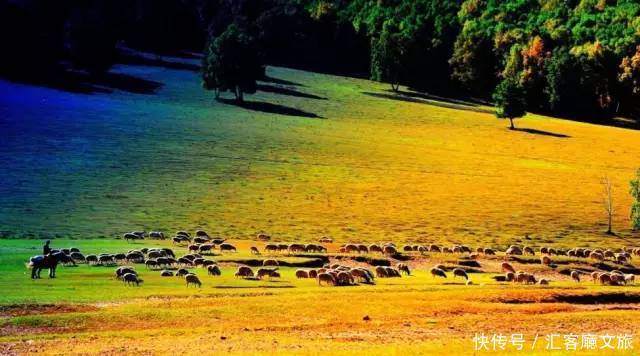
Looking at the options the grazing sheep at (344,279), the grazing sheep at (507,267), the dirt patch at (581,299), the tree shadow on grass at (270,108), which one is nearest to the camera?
the dirt patch at (581,299)

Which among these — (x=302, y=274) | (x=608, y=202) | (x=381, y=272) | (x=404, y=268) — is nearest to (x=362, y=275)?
(x=381, y=272)

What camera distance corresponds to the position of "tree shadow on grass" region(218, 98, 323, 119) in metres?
121

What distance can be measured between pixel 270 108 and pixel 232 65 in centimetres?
817

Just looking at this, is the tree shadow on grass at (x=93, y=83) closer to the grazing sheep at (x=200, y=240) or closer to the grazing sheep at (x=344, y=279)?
the grazing sheep at (x=200, y=240)

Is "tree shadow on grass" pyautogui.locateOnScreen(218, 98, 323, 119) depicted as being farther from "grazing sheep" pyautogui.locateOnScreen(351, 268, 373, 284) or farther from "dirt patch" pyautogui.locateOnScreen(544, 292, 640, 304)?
"dirt patch" pyautogui.locateOnScreen(544, 292, 640, 304)

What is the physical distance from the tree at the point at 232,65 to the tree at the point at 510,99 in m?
35.5

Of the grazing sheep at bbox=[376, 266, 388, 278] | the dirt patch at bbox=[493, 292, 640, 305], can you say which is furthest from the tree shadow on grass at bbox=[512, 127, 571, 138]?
the dirt patch at bbox=[493, 292, 640, 305]

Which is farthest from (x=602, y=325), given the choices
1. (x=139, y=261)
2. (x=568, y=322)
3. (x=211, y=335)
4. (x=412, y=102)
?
(x=412, y=102)

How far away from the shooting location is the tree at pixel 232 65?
124 meters

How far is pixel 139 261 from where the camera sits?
1786 inches

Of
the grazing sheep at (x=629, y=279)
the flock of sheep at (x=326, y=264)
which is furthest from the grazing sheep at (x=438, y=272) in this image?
the grazing sheep at (x=629, y=279)

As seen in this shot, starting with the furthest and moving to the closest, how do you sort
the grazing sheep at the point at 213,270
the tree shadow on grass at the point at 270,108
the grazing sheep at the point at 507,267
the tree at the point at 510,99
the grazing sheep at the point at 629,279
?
the tree at the point at 510,99
the tree shadow on grass at the point at 270,108
the grazing sheep at the point at 507,267
the grazing sheep at the point at 629,279
the grazing sheep at the point at 213,270

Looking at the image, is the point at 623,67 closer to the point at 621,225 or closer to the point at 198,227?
the point at 621,225

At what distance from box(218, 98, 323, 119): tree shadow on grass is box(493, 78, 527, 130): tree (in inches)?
1056
